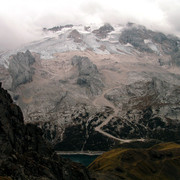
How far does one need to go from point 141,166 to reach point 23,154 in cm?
10337

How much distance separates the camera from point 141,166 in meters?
170

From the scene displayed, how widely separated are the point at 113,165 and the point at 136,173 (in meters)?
20.6

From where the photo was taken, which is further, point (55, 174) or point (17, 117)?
point (17, 117)

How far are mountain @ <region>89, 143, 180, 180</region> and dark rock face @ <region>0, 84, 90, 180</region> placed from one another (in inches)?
2058

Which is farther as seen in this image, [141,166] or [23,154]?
[141,166]

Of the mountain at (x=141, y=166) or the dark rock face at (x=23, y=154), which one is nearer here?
the dark rock face at (x=23, y=154)

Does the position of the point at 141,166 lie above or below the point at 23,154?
below

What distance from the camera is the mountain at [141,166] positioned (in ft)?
520

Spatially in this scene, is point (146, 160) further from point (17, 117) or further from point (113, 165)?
point (17, 117)

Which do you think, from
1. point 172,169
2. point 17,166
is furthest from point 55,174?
→ point 172,169

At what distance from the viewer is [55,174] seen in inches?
3285

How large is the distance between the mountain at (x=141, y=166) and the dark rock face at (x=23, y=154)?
2058 inches

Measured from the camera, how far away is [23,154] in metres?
88.6

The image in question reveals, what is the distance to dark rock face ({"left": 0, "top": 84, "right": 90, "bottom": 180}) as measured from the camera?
66188mm
